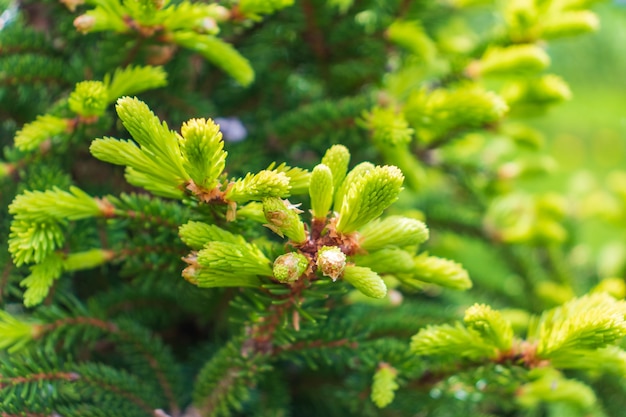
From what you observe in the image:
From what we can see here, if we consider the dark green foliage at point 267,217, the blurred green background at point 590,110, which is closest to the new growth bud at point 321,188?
the dark green foliage at point 267,217

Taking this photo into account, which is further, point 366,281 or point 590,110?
point 590,110

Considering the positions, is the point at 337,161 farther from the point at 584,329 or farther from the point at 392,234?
the point at 584,329

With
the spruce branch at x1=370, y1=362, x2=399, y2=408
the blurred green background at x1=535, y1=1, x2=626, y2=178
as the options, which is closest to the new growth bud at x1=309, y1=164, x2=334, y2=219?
the spruce branch at x1=370, y1=362, x2=399, y2=408

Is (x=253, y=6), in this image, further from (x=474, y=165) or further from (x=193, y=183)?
(x=474, y=165)

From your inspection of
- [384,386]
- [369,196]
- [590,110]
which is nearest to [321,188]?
[369,196]

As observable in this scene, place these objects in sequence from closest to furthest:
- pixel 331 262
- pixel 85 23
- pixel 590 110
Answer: pixel 331 262, pixel 85 23, pixel 590 110
